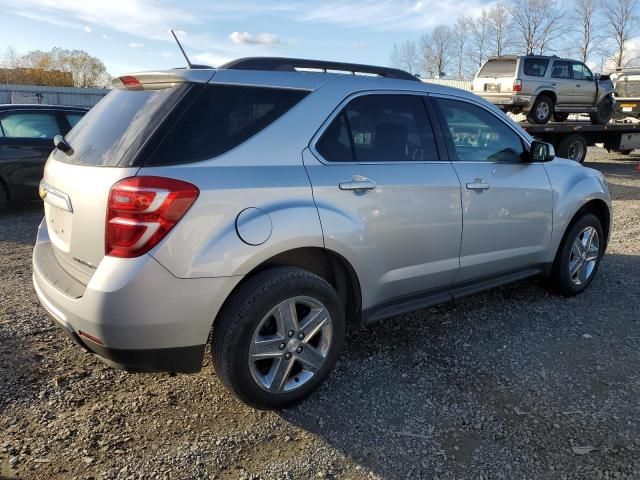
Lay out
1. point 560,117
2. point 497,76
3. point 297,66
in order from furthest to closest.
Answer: point 560,117 → point 497,76 → point 297,66

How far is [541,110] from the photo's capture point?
15305 mm

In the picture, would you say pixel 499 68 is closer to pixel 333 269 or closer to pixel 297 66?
pixel 297 66

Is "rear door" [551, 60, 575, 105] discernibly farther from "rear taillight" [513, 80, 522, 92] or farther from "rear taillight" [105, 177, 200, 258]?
"rear taillight" [105, 177, 200, 258]

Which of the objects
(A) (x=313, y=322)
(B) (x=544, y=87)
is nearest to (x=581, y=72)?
(B) (x=544, y=87)

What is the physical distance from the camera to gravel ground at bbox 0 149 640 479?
8.39ft

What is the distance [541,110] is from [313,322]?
1439cm

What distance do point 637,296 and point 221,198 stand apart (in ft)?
13.3

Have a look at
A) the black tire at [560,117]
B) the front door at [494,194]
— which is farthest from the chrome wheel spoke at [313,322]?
the black tire at [560,117]

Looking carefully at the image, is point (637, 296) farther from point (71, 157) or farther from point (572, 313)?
point (71, 157)

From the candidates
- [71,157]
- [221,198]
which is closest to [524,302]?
Answer: [221,198]

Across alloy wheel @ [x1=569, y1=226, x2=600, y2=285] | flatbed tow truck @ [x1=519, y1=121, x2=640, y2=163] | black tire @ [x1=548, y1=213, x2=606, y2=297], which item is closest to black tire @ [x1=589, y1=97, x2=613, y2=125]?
flatbed tow truck @ [x1=519, y1=121, x2=640, y2=163]

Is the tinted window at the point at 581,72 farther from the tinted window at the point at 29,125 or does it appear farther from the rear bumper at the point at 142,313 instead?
the rear bumper at the point at 142,313

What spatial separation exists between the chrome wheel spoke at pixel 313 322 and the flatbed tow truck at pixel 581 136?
40.2 ft

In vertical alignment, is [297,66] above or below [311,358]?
above
